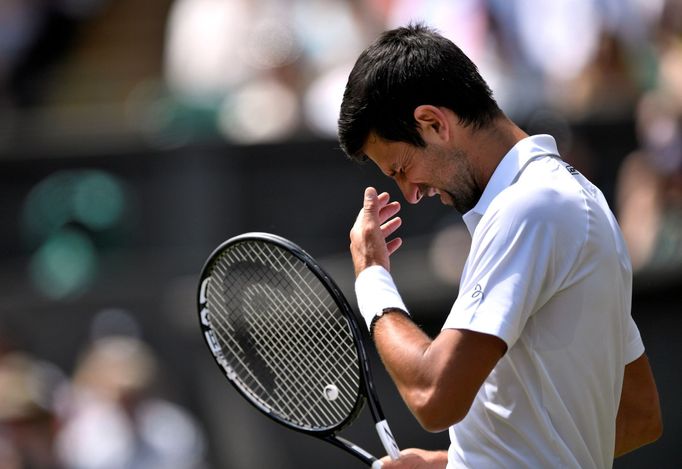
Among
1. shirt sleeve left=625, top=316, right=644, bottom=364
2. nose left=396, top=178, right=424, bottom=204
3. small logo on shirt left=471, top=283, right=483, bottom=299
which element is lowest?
shirt sleeve left=625, top=316, right=644, bottom=364

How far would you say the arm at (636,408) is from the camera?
3.52 metres

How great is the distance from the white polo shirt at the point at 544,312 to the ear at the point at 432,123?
0.52 ft

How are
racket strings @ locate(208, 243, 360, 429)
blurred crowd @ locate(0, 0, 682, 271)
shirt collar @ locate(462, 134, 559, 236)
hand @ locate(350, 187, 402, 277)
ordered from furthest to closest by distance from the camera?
1. blurred crowd @ locate(0, 0, 682, 271)
2. racket strings @ locate(208, 243, 360, 429)
3. hand @ locate(350, 187, 402, 277)
4. shirt collar @ locate(462, 134, 559, 236)

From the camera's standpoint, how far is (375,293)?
324 centimetres

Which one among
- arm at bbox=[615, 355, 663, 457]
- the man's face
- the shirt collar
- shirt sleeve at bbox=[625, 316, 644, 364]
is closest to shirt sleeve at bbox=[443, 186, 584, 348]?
the shirt collar

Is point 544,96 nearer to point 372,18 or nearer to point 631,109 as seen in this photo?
point 631,109

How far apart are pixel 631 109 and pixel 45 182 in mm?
3488

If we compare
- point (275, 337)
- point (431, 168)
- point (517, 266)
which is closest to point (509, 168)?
point (431, 168)

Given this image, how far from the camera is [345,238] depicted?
780cm

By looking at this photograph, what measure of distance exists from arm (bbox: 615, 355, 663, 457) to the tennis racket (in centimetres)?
60

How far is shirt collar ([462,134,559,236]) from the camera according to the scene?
318cm

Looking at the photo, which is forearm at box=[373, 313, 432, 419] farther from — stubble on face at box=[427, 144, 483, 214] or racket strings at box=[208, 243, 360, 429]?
racket strings at box=[208, 243, 360, 429]

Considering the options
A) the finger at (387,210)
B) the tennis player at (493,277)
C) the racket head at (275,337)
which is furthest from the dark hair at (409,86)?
the racket head at (275,337)

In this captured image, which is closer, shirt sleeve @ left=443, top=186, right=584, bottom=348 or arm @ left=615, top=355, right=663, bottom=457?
shirt sleeve @ left=443, top=186, right=584, bottom=348
